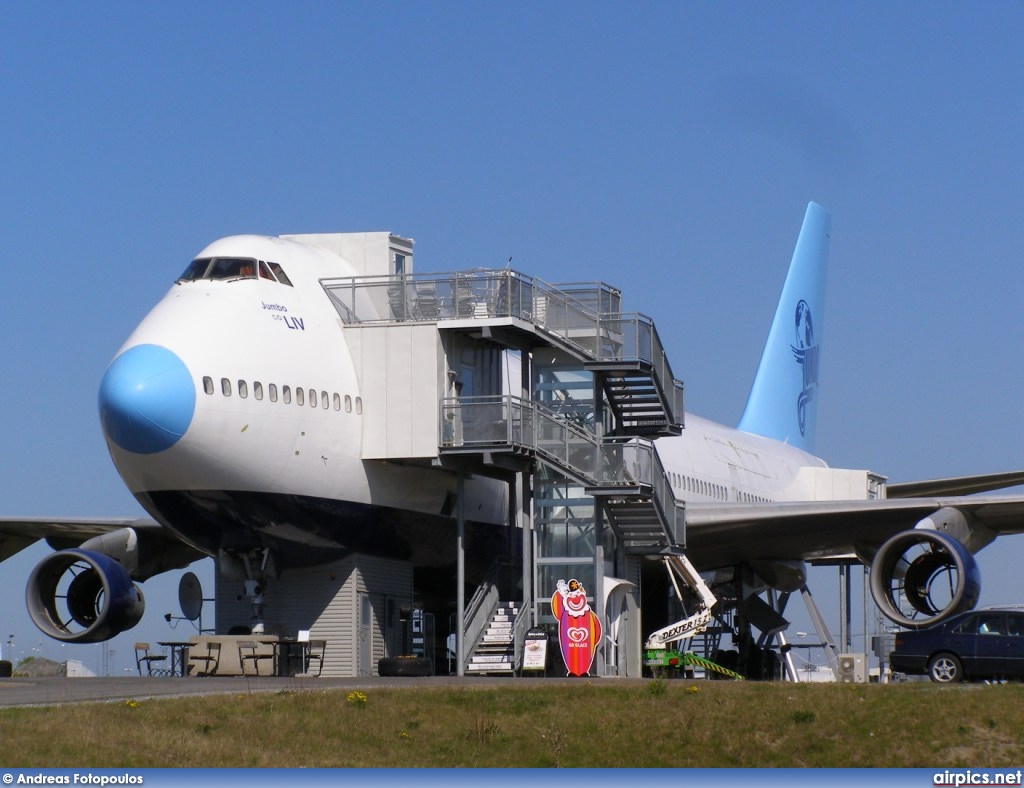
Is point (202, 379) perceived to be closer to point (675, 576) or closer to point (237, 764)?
point (237, 764)

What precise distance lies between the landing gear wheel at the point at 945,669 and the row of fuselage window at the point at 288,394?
894 cm

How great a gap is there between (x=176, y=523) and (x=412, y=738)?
8782 mm

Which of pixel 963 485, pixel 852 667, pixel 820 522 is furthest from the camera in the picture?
pixel 963 485

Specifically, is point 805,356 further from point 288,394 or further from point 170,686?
point 170,686

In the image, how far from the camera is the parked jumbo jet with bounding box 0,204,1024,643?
930 inches

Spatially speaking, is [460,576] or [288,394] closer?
[288,394]

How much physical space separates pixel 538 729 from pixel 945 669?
8.29 meters

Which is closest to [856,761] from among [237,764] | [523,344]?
[237,764]

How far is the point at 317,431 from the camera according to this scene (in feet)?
82.4

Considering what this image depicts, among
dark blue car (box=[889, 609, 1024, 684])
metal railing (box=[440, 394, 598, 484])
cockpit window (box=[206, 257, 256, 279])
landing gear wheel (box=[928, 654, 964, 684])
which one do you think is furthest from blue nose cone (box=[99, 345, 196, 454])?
landing gear wheel (box=[928, 654, 964, 684])

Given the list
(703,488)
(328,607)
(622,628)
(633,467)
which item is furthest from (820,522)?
(328,607)

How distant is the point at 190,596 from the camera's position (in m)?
28.6

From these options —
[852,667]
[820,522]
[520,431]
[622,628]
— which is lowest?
[852,667]

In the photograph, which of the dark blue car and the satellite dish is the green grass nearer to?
the dark blue car
